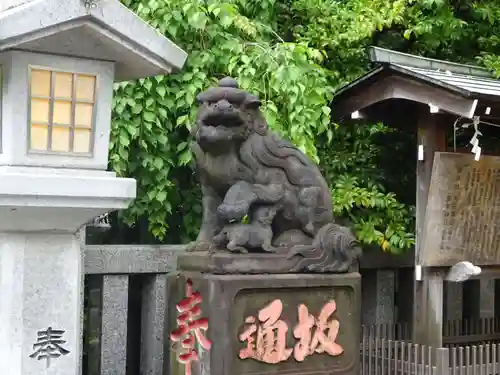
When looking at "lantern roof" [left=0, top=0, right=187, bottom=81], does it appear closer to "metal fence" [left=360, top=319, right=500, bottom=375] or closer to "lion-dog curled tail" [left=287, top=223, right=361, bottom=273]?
"lion-dog curled tail" [left=287, top=223, right=361, bottom=273]

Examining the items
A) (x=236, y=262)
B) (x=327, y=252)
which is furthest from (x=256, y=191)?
(x=327, y=252)

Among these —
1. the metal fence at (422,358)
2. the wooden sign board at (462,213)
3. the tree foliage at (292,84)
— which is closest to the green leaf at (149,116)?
the tree foliage at (292,84)

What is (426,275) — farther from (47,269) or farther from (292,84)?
(47,269)

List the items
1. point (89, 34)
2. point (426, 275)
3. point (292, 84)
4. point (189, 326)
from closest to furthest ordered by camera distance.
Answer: point (89, 34) → point (189, 326) → point (292, 84) → point (426, 275)

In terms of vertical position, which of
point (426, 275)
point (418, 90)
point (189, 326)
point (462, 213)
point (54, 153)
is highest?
point (418, 90)

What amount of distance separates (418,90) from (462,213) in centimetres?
124

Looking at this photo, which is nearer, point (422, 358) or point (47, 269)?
point (47, 269)

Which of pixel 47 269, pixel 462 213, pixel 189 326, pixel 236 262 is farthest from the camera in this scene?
pixel 462 213

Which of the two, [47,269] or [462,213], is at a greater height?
[462,213]

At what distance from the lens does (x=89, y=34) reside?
13.2ft

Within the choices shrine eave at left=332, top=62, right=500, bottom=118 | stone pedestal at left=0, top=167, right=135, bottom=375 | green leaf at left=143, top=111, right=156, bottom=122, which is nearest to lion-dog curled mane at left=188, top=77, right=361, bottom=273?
green leaf at left=143, top=111, right=156, bottom=122

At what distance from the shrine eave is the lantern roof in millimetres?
3060

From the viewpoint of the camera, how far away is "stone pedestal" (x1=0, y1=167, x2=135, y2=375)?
4070 millimetres

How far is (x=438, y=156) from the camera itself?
6.94 metres
